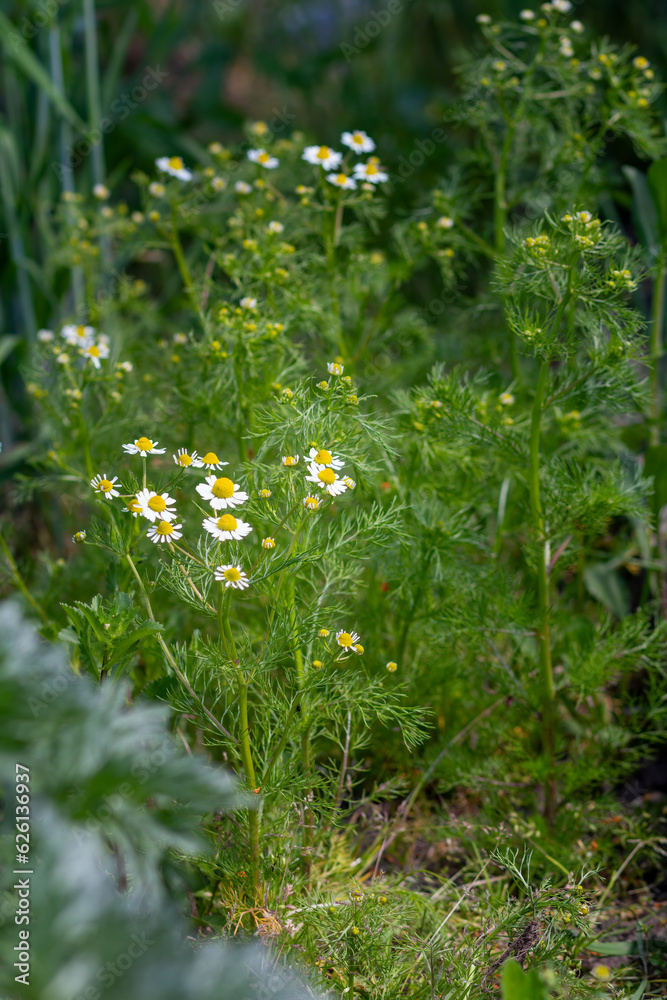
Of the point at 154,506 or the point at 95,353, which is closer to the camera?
the point at 154,506

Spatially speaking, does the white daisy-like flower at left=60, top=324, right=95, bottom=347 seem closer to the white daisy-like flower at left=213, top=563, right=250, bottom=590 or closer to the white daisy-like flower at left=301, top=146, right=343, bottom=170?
the white daisy-like flower at left=301, top=146, right=343, bottom=170

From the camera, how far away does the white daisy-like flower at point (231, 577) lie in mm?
831

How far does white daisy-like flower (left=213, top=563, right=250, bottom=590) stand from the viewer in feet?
2.73

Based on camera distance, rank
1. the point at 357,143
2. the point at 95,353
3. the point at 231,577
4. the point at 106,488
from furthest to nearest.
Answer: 1. the point at 357,143
2. the point at 95,353
3. the point at 106,488
4. the point at 231,577

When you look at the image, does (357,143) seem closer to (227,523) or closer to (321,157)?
(321,157)

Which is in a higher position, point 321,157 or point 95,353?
point 321,157

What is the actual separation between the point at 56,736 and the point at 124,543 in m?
0.40

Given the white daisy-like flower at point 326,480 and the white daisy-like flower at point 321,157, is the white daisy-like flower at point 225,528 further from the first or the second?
the white daisy-like flower at point 321,157

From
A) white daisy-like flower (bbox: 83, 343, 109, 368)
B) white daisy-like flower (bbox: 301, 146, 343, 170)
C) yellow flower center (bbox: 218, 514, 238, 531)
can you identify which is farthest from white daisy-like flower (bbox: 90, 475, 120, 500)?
white daisy-like flower (bbox: 301, 146, 343, 170)

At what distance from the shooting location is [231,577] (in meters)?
0.83

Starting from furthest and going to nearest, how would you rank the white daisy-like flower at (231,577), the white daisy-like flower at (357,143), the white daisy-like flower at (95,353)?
the white daisy-like flower at (357,143) < the white daisy-like flower at (95,353) < the white daisy-like flower at (231,577)

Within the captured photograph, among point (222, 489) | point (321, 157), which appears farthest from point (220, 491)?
point (321, 157)

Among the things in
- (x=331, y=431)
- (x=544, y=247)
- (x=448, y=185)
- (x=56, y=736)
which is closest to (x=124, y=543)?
(x=331, y=431)

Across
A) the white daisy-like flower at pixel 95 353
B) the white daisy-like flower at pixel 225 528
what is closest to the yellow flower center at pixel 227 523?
the white daisy-like flower at pixel 225 528
